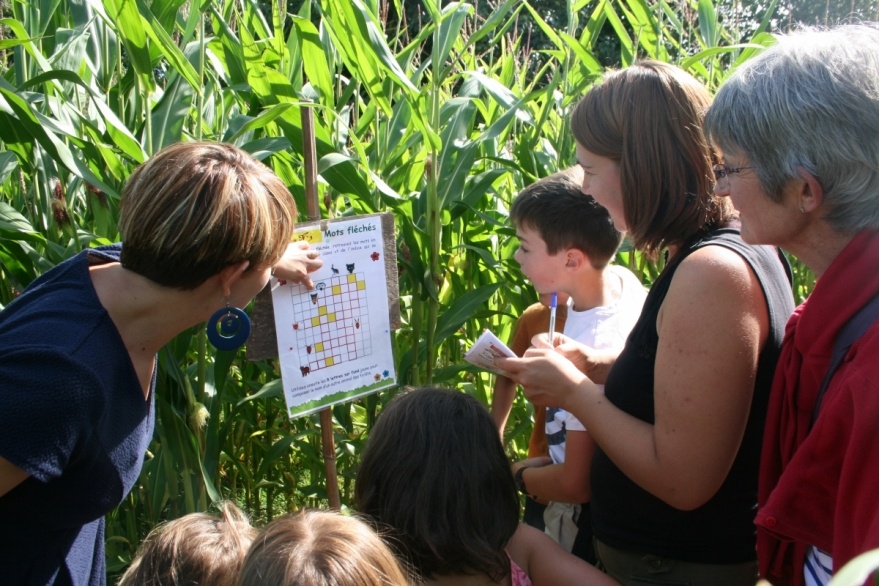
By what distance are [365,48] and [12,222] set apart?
112cm

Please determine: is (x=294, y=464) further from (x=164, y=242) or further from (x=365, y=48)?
(x=164, y=242)

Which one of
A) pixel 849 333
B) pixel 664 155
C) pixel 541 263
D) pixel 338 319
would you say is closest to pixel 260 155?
pixel 338 319

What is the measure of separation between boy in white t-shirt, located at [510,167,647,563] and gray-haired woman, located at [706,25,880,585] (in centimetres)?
76

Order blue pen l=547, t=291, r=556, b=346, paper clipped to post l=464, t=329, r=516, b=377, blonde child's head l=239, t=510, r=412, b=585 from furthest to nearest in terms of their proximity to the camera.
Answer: blue pen l=547, t=291, r=556, b=346 < paper clipped to post l=464, t=329, r=516, b=377 < blonde child's head l=239, t=510, r=412, b=585

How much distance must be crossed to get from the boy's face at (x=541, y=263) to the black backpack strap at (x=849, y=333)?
41.0 inches

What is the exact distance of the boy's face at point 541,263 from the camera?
231 centimetres

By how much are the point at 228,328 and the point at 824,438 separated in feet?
4.02

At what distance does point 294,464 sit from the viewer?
3.38 metres

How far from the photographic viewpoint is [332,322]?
2.17 meters

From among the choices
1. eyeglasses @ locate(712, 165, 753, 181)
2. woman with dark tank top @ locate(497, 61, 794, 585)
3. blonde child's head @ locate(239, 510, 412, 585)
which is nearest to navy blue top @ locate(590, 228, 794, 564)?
woman with dark tank top @ locate(497, 61, 794, 585)

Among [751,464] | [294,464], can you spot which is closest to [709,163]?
[751,464]

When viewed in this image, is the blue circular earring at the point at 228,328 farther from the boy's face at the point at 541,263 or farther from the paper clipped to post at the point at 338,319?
the boy's face at the point at 541,263

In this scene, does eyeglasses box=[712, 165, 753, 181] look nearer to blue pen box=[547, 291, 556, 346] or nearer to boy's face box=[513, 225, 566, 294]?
blue pen box=[547, 291, 556, 346]

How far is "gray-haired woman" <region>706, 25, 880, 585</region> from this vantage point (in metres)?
1.23
